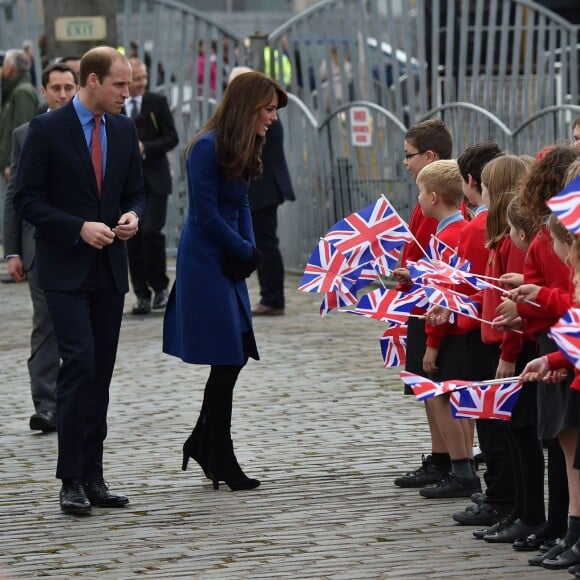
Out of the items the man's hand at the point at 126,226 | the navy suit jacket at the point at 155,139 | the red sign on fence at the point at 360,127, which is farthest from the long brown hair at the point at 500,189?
the red sign on fence at the point at 360,127

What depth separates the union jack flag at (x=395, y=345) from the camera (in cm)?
776

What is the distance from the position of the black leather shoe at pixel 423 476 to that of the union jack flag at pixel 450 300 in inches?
42.4

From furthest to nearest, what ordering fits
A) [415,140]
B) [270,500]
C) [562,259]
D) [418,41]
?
[418,41]
[415,140]
[270,500]
[562,259]

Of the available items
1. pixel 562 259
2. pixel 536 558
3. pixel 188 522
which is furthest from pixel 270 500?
pixel 562 259

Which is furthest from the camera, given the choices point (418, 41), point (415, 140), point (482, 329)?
point (418, 41)

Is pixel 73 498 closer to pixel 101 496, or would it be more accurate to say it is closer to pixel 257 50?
pixel 101 496

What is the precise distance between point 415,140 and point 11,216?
2.35 m

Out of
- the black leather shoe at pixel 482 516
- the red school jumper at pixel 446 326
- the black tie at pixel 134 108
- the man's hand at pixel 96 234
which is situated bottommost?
the black leather shoe at pixel 482 516

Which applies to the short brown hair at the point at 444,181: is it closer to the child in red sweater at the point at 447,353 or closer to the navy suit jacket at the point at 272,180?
the child in red sweater at the point at 447,353

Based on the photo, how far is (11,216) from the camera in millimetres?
8875

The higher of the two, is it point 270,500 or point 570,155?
point 570,155

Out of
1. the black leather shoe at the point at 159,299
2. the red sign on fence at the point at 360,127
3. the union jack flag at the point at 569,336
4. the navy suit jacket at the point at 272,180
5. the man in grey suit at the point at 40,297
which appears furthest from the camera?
the red sign on fence at the point at 360,127

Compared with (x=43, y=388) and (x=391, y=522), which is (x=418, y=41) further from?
(x=391, y=522)

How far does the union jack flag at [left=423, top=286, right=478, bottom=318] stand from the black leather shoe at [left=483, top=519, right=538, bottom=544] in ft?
2.69
